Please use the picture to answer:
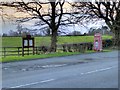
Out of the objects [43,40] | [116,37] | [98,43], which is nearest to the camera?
[98,43]

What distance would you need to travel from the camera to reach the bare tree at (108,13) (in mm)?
40781

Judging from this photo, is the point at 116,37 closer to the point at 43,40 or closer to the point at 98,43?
the point at 98,43

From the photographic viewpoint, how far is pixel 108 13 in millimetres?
42094

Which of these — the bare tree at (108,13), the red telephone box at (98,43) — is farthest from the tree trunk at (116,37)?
the red telephone box at (98,43)

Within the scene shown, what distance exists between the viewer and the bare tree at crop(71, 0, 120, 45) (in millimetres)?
40781

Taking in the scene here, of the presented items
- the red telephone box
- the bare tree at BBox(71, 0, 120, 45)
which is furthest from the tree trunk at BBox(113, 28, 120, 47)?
the red telephone box

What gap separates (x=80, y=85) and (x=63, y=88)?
89cm

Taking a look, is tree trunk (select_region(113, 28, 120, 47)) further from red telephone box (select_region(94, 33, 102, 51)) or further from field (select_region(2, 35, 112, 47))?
red telephone box (select_region(94, 33, 102, 51))

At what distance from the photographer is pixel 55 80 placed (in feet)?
40.5

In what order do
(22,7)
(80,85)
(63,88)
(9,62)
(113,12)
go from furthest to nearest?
(113,12) < (22,7) < (9,62) < (80,85) < (63,88)

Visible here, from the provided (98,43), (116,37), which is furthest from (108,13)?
(98,43)

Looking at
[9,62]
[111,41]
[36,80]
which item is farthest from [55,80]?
[111,41]

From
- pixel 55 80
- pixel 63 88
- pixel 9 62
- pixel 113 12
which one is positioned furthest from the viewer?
pixel 113 12

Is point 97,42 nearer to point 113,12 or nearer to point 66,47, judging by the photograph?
point 66,47
